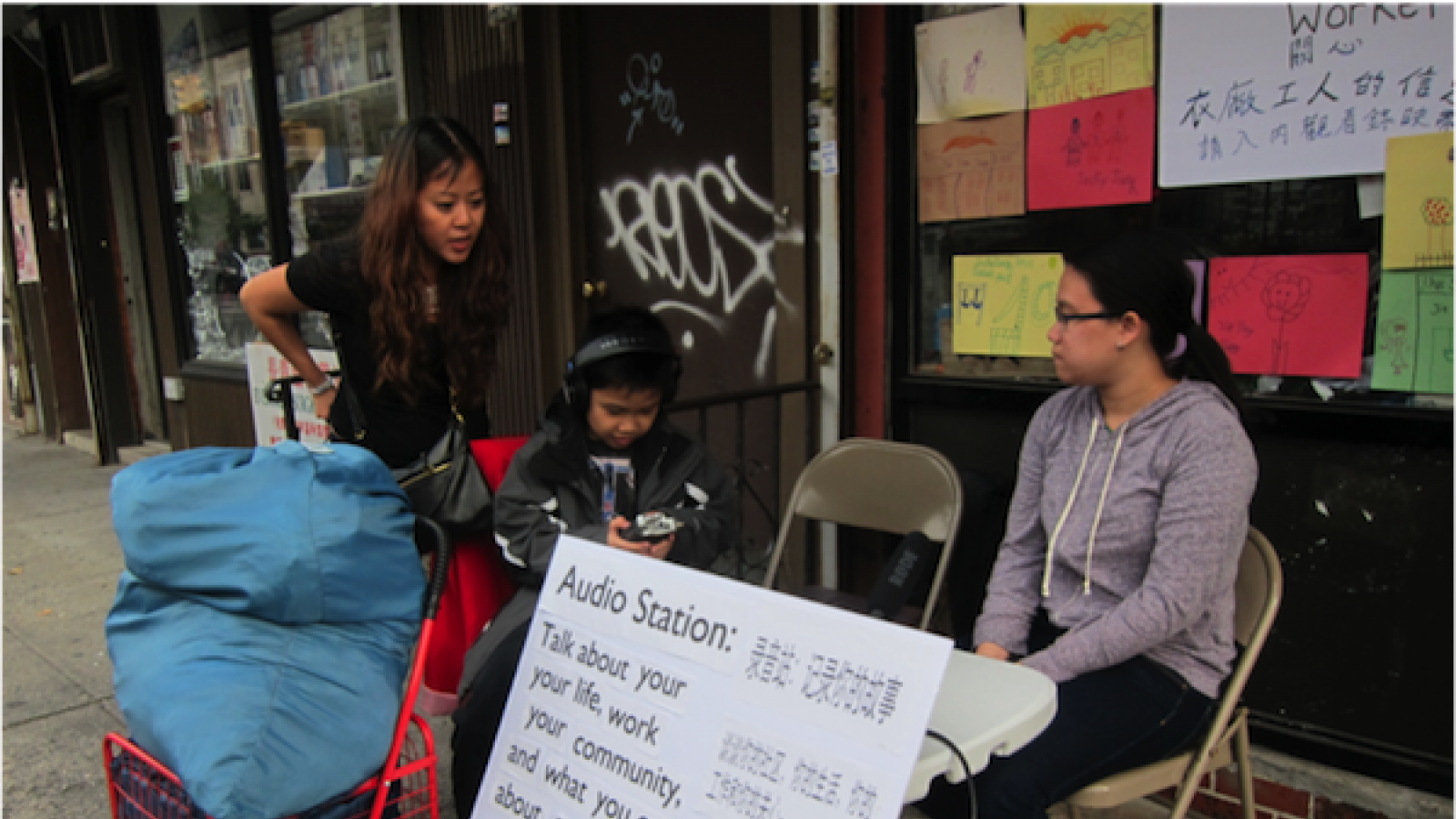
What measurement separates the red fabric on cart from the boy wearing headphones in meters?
0.14

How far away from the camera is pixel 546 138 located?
439 centimetres

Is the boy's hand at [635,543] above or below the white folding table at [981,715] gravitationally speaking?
above

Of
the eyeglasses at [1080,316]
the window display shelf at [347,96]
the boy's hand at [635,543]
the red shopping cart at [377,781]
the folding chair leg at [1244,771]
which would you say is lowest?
the folding chair leg at [1244,771]

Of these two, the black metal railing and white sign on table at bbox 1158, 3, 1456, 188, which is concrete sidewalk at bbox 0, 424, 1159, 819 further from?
white sign on table at bbox 1158, 3, 1456, 188

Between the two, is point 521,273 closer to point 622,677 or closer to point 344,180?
point 344,180

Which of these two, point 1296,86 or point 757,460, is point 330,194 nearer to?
point 757,460

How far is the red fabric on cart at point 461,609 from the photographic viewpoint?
235 centimetres

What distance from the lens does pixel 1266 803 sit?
2.53 m

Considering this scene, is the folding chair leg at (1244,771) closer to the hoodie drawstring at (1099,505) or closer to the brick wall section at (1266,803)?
the hoodie drawstring at (1099,505)

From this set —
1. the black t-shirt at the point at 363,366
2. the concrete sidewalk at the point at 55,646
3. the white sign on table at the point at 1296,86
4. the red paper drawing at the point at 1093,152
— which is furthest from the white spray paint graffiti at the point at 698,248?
the concrete sidewalk at the point at 55,646

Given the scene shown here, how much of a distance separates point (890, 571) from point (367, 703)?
1.08 m

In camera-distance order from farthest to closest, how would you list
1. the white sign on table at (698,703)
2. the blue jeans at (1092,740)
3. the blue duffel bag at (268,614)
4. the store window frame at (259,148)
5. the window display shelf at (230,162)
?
the window display shelf at (230,162)
the store window frame at (259,148)
the blue jeans at (1092,740)
the blue duffel bag at (268,614)
the white sign on table at (698,703)

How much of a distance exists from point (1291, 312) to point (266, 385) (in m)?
5.00

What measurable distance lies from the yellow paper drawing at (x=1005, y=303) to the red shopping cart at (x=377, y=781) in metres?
1.85
